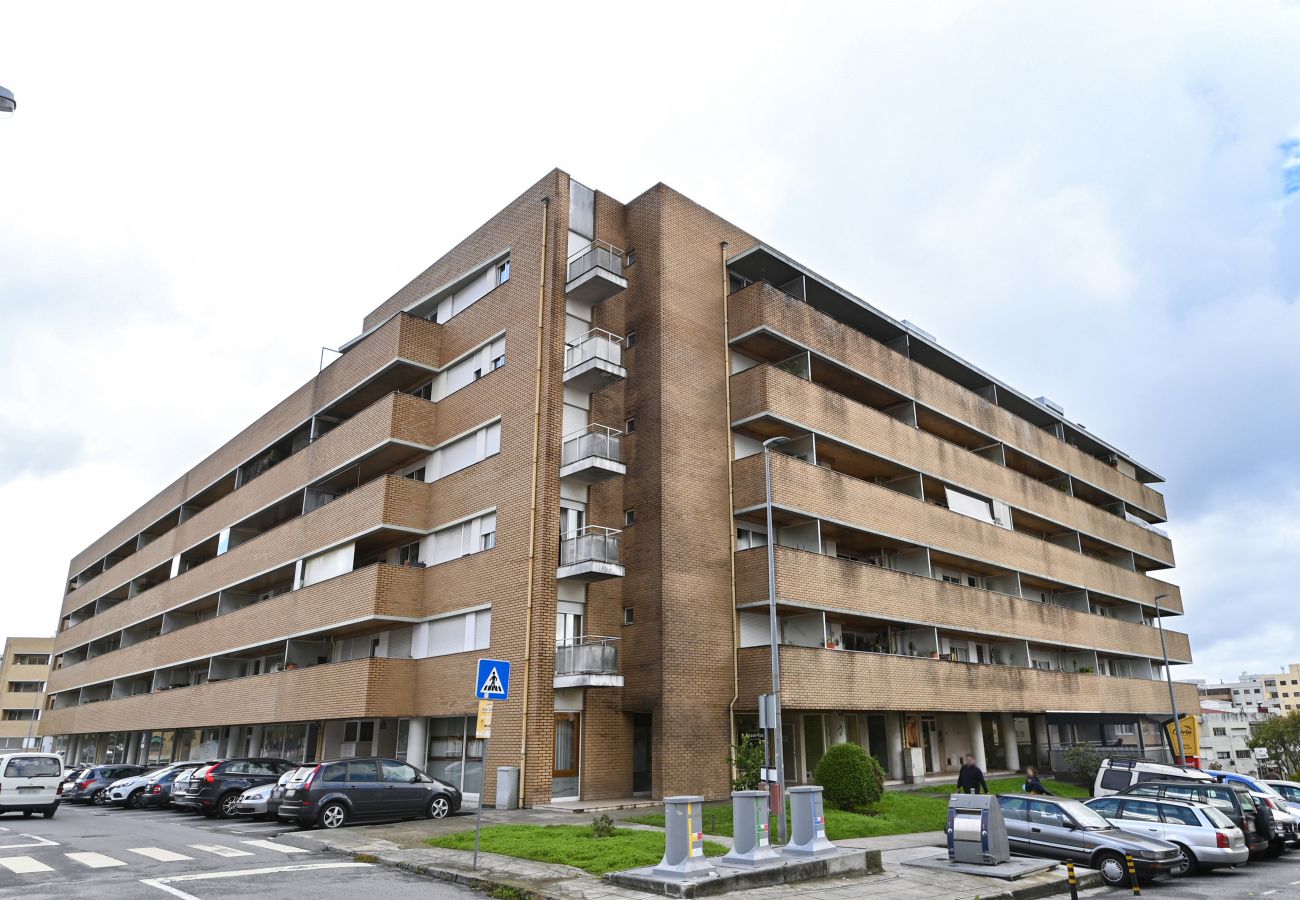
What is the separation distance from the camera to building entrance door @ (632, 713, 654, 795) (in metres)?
26.9

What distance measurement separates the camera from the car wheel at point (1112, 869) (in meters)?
16.5

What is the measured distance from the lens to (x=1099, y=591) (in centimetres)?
4609

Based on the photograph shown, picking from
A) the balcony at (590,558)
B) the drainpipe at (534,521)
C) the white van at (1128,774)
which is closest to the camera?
the drainpipe at (534,521)

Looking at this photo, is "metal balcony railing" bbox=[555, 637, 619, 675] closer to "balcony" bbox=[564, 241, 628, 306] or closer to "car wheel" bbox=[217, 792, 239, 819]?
"car wheel" bbox=[217, 792, 239, 819]

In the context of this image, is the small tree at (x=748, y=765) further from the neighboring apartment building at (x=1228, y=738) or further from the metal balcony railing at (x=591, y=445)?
the neighboring apartment building at (x=1228, y=738)

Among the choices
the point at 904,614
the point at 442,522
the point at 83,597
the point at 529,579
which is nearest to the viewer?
the point at 529,579

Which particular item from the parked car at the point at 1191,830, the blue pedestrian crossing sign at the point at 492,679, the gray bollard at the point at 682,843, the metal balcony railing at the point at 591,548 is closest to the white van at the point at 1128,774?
the parked car at the point at 1191,830

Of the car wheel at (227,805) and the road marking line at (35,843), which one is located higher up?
the car wheel at (227,805)

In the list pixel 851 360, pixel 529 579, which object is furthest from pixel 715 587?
pixel 851 360

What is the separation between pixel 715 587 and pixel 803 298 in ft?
39.9

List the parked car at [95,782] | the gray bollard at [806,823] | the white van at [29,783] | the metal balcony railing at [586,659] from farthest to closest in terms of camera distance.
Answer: the parked car at [95,782] → the metal balcony railing at [586,659] → the white van at [29,783] → the gray bollard at [806,823]

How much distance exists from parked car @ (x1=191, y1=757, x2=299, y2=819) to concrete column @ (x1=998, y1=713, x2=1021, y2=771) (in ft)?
97.4

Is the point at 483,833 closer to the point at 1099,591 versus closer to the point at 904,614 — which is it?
the point at 904,614

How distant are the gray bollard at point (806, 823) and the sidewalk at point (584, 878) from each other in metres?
0.58
